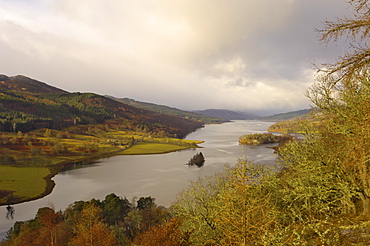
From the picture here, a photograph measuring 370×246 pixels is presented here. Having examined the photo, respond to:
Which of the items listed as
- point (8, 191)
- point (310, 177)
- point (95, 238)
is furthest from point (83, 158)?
point (310, 177)

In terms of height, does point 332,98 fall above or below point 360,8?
below

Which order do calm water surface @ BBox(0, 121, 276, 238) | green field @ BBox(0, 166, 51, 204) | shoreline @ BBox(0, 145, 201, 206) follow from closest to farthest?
calm water surface @ BBox(0, 121, 276, 238) < shoreline @ BBox(0, 145, 201, 206) < green field @ BBox(0, 166, 51, 204)

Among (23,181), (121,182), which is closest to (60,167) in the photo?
(23,181)

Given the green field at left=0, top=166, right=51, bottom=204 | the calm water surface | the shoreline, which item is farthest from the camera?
the green field at left=0, top=166, right=51, bottom=204

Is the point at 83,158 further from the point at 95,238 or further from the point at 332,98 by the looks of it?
the point at 332,98

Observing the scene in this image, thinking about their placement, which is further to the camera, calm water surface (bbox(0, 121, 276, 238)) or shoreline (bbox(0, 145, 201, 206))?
shoreline (bbox(0, 145, 201, 206))

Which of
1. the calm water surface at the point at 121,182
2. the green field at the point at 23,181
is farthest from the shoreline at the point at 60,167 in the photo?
the calm water surface at the point at 121,182

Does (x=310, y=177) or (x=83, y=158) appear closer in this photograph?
(x=310, y=177)

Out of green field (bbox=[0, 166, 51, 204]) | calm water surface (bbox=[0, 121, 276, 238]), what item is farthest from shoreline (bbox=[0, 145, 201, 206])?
calm water surface (bbox=[0, 121, 276, 238])

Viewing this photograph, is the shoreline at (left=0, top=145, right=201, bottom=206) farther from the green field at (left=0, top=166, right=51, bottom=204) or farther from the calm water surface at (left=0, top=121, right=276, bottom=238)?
the calm water surface at (left=0, top=121, right=276, bottom=238)
